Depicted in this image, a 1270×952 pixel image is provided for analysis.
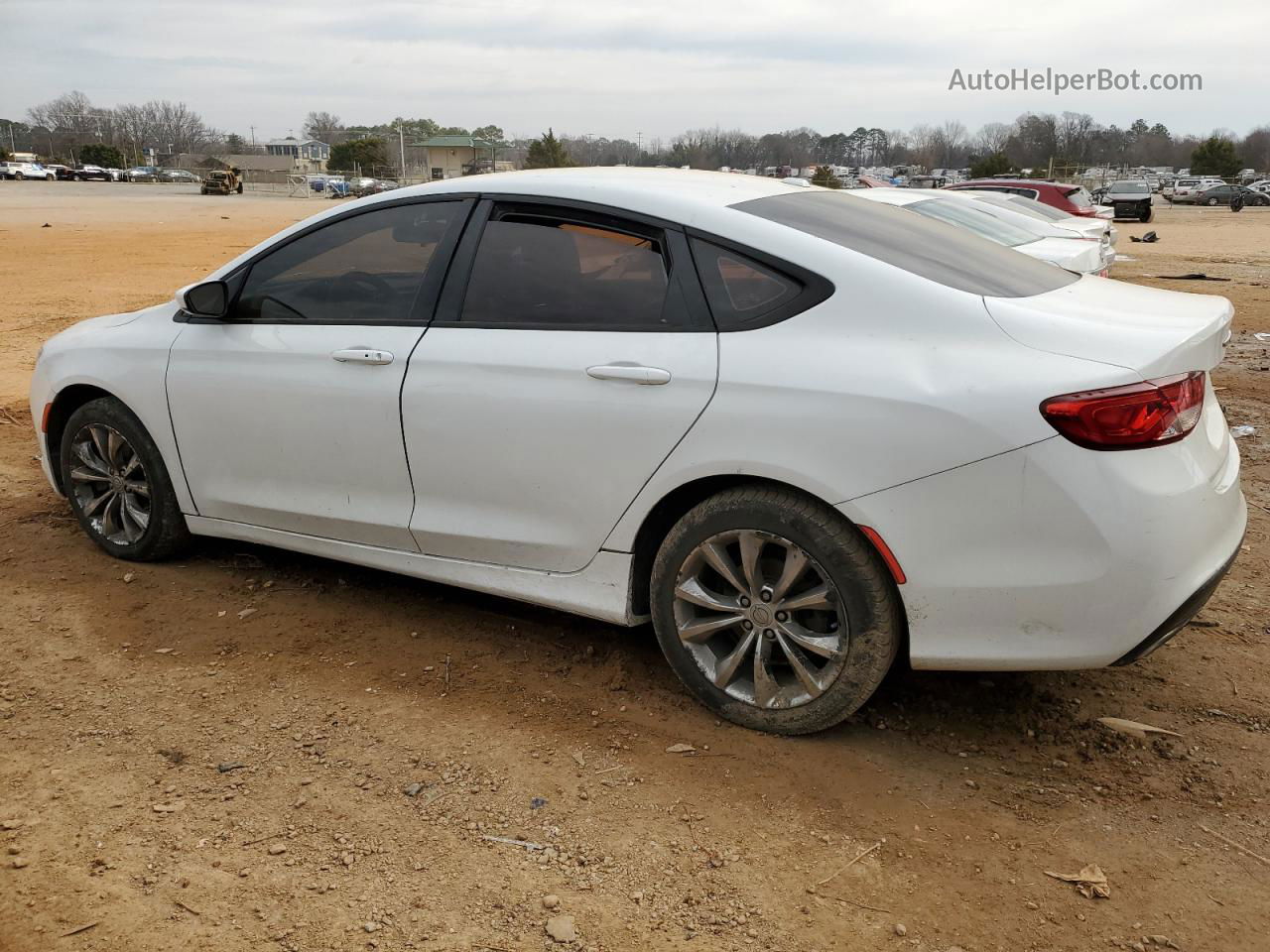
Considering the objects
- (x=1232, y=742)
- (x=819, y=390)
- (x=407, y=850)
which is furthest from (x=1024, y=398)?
(x=407, y=850)

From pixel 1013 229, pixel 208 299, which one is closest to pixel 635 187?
pixel 208 299

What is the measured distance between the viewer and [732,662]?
3379 mm

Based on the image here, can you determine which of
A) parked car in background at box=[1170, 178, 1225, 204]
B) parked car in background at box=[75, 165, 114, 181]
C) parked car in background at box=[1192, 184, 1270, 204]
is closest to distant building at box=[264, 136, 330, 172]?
parked car in background at box=[75, 165, 114, 181]

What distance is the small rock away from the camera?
2.54m

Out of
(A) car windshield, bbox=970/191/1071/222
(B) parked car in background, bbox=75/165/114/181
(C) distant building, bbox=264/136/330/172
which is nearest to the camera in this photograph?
(A) car windshield, bbox=970/191/1071/222

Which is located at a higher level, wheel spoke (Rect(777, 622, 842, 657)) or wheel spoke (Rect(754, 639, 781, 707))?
wheel spoke (Rect(777, 622, 842, 657))

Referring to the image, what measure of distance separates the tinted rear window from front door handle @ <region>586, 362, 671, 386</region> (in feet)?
2.01

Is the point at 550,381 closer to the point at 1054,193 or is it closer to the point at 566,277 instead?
the point at 566,277

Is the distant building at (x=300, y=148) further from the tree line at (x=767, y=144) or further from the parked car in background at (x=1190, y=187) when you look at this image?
the parked car in background at (x=1190, y=187)

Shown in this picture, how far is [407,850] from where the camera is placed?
2.86 meters

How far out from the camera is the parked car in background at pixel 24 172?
81.4 metres

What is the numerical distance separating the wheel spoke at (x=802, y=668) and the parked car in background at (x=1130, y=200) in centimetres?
4066

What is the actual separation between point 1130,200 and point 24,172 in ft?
255

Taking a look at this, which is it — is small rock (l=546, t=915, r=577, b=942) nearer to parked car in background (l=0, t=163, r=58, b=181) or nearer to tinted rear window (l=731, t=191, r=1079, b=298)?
tinted rear window (l=731, t=191, r=1079, b=298)
